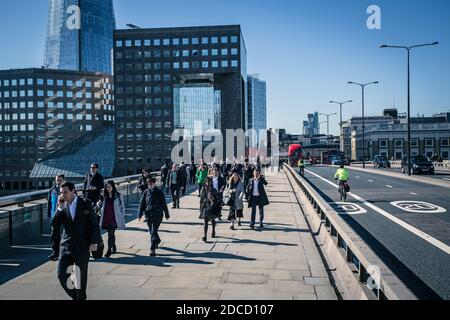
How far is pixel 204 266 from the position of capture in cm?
834

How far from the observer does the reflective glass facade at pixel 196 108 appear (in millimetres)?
131000

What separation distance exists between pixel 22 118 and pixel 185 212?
447ft

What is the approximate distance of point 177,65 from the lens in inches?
4648

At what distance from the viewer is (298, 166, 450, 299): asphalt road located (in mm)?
7417

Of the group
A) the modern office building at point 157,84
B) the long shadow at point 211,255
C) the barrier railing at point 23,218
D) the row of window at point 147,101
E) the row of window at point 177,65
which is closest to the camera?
the long shadow at point 211,255

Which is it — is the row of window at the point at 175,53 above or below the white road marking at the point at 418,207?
above

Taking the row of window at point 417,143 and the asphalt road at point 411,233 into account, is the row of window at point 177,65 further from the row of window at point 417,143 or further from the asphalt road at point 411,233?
the asphalt road at point 411,233

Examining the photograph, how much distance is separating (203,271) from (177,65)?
114 meters

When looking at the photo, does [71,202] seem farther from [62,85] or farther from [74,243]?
[62,85]

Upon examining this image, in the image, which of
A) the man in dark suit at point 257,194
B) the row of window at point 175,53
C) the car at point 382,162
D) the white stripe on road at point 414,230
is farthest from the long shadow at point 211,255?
the row of window at point 175,53

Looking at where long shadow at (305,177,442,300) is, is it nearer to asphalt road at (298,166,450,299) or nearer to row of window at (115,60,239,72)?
asphalt road at (298,166,450,299)


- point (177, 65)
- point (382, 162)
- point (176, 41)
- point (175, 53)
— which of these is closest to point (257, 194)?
point (382, 162)

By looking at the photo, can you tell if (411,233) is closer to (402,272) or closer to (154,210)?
(402,272)

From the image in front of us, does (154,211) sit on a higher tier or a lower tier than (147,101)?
lower
